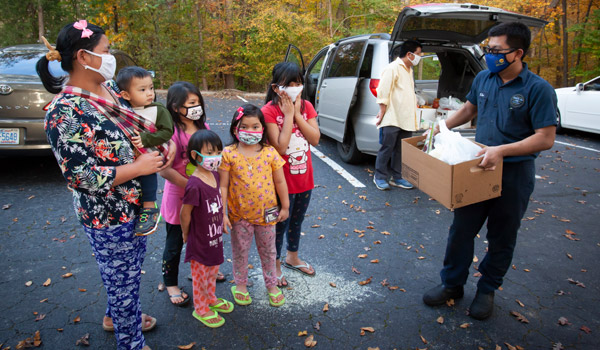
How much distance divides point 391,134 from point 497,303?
2.70 m

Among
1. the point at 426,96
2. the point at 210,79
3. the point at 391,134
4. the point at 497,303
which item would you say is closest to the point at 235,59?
the point at 210,79

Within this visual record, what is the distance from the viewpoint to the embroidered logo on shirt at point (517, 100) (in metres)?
2.47

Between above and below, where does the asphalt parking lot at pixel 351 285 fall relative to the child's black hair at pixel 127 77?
below

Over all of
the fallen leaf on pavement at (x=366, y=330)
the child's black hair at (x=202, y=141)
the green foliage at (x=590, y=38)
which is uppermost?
the green foliage at (x=590, y=38)

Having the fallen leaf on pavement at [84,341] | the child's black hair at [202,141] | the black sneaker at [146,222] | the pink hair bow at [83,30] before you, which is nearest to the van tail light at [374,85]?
the child's black hair at [202,141]

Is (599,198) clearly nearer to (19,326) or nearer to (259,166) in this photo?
(259,166)

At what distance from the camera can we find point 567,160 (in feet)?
23.2

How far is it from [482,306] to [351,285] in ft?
3.35

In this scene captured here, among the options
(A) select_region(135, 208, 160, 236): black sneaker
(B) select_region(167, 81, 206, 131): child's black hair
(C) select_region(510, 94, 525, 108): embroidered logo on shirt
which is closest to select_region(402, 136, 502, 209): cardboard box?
(C) select_region(510, 94, 525, 108): embroidered logo on shirt

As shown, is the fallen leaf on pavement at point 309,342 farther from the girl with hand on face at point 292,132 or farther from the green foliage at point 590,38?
the green foliage at point 590,38

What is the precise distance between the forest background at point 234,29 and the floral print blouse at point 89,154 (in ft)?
53.9

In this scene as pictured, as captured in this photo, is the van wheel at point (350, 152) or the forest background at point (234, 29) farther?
the forest background at point (234, 29)

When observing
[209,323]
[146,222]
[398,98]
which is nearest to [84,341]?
[209,323]

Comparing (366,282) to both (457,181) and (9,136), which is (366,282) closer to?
(457,181)
